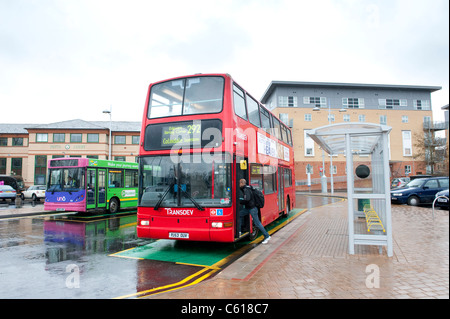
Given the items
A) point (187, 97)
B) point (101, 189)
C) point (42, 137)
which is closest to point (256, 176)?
point (187, 97)

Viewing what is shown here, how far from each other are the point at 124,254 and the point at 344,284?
5.26 meters

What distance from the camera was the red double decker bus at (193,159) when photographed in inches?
289

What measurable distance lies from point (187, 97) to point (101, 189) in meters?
10.3

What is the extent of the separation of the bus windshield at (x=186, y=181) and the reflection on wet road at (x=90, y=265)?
4.50 ft

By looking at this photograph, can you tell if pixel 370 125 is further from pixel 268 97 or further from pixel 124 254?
pixel 268 97

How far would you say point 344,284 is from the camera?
191 inches

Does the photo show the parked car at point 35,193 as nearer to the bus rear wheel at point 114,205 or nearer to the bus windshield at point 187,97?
the bus rear wheel at point 114,205

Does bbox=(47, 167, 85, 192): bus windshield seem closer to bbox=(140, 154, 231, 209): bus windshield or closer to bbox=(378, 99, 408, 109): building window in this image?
bbox=(140, 154, 231, 209): bus windshield

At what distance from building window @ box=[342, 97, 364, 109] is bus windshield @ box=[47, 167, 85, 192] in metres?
45.8

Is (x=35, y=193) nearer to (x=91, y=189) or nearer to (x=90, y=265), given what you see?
(x=91, y=189)

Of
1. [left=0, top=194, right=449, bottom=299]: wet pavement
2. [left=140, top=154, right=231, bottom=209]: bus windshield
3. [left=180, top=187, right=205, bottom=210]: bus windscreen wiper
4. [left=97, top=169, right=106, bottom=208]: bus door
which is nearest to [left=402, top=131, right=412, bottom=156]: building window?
[left=0, top=194, right=449, bottom=299]: wet pavement

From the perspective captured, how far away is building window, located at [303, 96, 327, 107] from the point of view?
50688 millimetres

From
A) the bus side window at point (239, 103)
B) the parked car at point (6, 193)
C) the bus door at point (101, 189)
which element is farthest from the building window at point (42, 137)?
the bus side window at point (239, 103)
